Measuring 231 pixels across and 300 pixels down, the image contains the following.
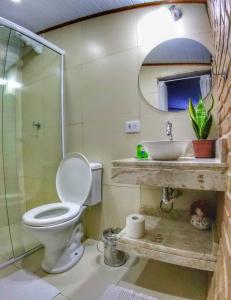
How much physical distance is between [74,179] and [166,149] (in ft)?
3.33

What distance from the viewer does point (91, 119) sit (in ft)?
6.33

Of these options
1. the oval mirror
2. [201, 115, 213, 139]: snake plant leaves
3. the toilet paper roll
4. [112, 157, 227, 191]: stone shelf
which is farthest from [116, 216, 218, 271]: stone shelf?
the oval mirror

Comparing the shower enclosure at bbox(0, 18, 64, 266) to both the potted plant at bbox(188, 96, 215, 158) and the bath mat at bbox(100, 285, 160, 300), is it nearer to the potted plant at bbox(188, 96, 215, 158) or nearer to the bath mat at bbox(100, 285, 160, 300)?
the bath mat at bbox(100, 285, 160, 300)

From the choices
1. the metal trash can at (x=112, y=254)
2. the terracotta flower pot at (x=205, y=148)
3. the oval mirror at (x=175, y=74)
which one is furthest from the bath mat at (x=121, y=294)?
the oval mirror at (x=175, y=74)

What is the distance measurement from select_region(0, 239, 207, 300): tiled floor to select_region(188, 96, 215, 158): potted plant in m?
0.88

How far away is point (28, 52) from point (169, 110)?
5.36 ft

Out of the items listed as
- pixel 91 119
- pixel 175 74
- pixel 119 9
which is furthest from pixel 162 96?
pixel 119 9

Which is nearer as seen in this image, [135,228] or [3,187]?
[135,228]

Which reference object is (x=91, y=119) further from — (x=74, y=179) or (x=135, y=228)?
(x=135, y=228)

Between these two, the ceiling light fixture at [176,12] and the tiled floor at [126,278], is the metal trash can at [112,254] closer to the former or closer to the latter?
the tiled floor at [126,278]

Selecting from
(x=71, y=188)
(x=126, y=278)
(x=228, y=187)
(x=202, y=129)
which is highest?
(x=202, y=129)

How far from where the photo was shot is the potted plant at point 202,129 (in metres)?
1.28

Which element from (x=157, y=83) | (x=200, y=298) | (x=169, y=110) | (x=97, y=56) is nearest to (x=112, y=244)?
(x=200, y=298)

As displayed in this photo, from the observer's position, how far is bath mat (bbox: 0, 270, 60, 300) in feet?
4.09
